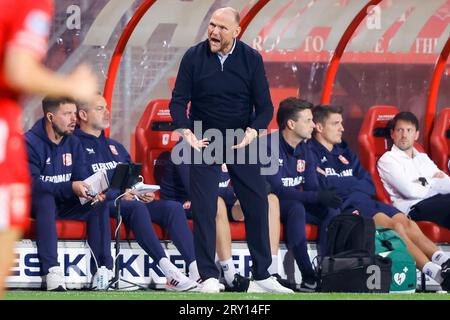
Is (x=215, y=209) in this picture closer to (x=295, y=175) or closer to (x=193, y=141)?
(x=193, y=141)

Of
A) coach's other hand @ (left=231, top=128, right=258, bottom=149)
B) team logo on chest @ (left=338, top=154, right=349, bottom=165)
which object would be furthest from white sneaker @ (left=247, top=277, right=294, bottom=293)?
team logo on chest @ (left=338, top=154, right=349, bottom=165)

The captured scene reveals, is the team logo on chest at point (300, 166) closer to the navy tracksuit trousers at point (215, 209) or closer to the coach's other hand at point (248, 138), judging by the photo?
the navy tracksuit trousers at point (215, 209)

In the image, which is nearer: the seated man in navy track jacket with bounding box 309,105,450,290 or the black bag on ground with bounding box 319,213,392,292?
the black bag on ground with bounding box 319,213,392,292

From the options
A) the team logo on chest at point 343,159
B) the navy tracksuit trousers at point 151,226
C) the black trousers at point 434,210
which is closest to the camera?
the navy tracksuit trousers at point 151,226

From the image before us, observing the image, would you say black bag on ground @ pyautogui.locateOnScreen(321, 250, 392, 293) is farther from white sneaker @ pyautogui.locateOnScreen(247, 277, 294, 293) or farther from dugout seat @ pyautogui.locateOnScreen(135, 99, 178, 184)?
dugout seat @ pyautogui.locateOnScreen(135, 99, 178, 184)

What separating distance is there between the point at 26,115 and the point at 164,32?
4.21ft

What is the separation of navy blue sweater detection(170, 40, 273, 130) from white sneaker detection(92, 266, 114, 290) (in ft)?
4.14

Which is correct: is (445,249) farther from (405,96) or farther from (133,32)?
(133,32)

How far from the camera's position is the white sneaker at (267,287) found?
822 centimetres

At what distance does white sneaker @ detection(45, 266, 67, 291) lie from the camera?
8.39m

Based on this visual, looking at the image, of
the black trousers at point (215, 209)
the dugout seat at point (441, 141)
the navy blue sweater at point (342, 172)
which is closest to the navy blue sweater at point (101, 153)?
the black trousers at point (215, 209)

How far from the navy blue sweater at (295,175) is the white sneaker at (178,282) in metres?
1.07

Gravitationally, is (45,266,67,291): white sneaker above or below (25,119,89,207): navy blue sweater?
below
